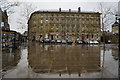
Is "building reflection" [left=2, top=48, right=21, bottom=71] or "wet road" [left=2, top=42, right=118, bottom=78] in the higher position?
"building reflection" [left=2, top=48, right=21, bottom=71]

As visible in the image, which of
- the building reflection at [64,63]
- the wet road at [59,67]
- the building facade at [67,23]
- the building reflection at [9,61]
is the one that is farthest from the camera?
the building facade at [67,23]

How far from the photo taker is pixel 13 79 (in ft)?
17.3

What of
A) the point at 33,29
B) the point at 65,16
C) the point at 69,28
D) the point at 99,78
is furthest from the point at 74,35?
the point at 99,78

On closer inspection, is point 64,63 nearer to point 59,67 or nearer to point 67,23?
point 59,67

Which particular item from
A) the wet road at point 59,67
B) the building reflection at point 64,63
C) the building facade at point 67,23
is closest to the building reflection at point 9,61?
the wet road at point 59,67

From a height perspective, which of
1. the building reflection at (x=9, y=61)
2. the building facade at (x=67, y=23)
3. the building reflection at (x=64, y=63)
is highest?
the building facade at (x=67, y=23)

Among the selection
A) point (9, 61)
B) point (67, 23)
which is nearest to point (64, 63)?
point (9, 61)

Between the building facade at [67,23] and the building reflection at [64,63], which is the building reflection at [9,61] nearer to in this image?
the building reflection at [64,63]

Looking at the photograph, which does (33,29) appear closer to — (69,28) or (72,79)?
(69,28)

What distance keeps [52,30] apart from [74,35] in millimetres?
11508

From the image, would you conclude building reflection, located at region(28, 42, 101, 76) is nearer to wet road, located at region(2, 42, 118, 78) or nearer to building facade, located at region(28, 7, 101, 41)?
wet road, located at region(2, 42, 118, 78)

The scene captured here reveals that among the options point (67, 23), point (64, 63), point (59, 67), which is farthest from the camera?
point (67, 23)

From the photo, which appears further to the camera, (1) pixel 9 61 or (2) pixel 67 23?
(2) pixel 67 23

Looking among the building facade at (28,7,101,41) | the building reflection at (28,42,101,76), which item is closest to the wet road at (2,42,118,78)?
the building reflection at (28,42,101,76)
